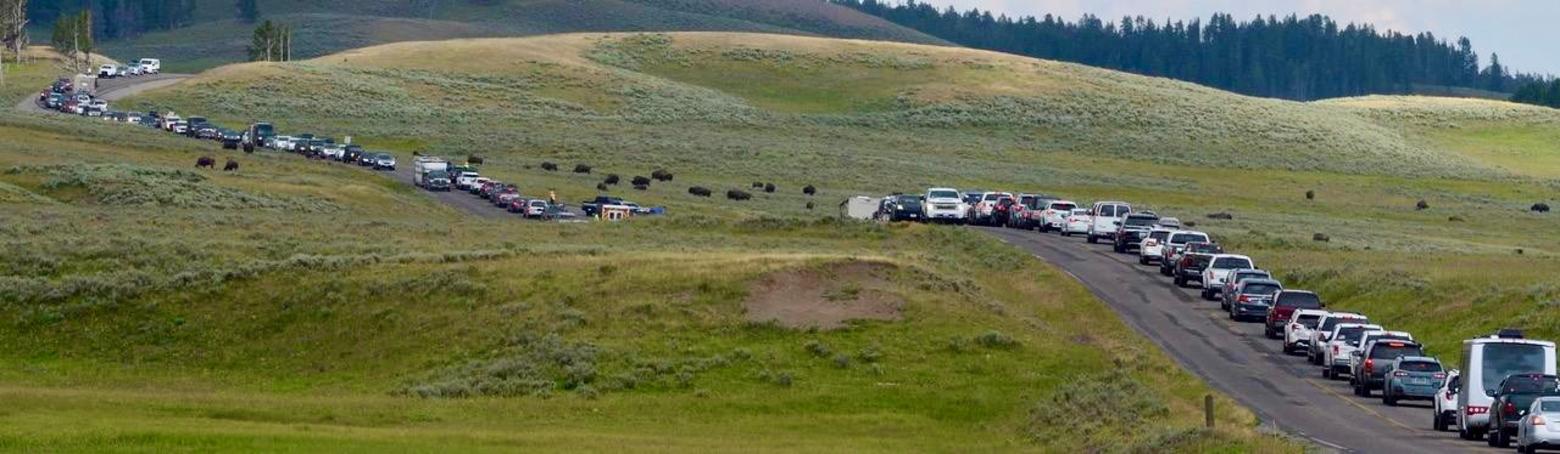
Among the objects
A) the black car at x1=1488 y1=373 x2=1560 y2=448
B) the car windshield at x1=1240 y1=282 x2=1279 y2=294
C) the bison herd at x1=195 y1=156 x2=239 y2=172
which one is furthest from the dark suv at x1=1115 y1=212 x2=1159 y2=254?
the black car at x1=1488 y1=373 x2=1560 y2=448

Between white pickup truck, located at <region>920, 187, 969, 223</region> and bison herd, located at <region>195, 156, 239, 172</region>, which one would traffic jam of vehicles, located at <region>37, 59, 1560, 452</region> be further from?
bison herd, located at <region>195, 156, 239, 172</region>

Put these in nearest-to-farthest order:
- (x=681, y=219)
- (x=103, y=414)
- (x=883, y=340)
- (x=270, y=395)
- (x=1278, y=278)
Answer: (x=103, y=414), (x=270, y=395), (x=883, y=340), (x=1278, y=278), (x=681, y=219)

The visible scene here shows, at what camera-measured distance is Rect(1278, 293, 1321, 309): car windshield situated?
6112cm

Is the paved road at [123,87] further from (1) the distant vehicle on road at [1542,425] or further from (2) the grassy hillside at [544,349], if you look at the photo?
(1) the distant vehicle on road at [1542,425]

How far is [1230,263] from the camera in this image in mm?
68812

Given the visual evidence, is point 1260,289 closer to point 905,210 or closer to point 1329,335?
point 1329,335

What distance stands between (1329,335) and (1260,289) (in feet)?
30.5

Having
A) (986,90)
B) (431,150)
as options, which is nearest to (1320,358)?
(431,150)

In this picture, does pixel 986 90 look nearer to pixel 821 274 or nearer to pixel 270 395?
pixel 821 274

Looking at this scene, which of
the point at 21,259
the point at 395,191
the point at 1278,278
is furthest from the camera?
the point at 395,191

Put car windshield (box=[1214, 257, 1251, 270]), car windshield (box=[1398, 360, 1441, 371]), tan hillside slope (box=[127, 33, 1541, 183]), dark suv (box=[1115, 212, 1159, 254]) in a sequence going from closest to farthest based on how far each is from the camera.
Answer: car windshield (box=[1398, 360, 1441, 371]) → car windshield (box=[1214, 257, 1251, 270]) → dark suv (box=[1115, 212, 1159, 254]) → tan hillside slope (box=[127, 33, 1541, 183])

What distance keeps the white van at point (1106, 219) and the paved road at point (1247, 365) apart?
2.85 metres

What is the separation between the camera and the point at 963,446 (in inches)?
1631

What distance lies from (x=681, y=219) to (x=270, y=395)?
40.0 meters
